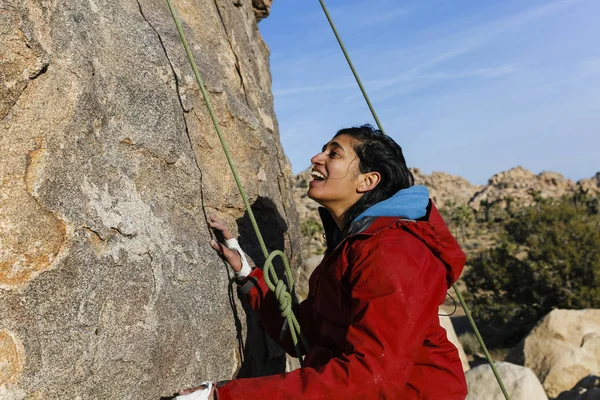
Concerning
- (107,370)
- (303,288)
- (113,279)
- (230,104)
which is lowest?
(303,288)

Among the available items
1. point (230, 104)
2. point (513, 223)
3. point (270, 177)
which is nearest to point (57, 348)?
point (230, 104)

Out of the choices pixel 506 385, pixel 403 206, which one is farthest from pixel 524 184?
pixel 403 206

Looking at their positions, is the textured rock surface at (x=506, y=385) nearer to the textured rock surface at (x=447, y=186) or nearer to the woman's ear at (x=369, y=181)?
the woman's ear at (x=369, y=181)

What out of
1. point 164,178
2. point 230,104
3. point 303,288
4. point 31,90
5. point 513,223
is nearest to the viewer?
point 31,90

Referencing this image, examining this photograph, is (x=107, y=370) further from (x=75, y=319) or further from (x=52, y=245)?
(x=52, y=245)

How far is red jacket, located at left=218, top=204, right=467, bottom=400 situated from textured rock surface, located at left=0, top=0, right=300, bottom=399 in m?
0.49

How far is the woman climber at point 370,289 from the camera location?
1956mm

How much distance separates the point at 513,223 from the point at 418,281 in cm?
1904

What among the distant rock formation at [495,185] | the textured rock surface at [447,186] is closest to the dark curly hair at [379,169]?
the distant rock formation at [495,185]

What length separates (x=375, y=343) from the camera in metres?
1.94

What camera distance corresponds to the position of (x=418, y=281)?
2.05 metres

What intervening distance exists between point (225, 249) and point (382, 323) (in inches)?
46.2

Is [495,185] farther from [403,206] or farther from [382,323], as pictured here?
[382,323]

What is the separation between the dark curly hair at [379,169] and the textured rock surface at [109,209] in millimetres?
763
